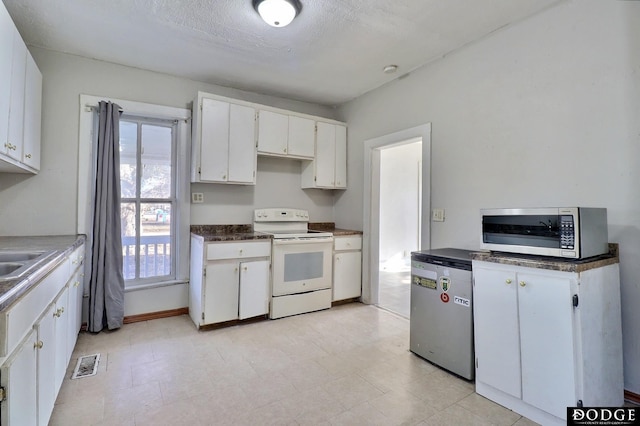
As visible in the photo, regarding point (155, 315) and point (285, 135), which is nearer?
point (155, 315)

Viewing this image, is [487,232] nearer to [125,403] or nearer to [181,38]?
[125,403]

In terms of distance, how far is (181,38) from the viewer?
2.58m

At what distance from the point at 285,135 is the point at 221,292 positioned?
189 centimetres

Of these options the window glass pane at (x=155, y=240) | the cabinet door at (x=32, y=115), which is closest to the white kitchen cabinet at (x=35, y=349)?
the cabinet door at (x=32, y=115)

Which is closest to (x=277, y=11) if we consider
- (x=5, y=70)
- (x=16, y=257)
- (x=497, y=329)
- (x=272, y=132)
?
(x=272, y=132)

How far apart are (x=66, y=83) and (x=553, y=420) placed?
4409 millimetres

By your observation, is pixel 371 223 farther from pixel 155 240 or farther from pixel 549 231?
pixel 155 240

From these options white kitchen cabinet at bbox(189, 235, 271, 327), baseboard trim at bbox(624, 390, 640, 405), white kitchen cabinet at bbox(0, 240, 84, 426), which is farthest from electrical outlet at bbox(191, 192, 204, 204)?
baseboard trim at bbox(624, 390, 640, 405)

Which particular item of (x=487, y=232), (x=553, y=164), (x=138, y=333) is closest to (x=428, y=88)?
(x=553, y=164)

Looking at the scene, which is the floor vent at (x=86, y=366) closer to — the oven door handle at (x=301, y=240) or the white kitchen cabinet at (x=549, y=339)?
the oven door handle at (x=301, y=240)

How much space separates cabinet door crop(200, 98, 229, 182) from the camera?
3.17 m

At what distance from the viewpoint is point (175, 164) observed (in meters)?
3.38

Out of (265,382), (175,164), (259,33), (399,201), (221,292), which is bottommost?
(265,382)

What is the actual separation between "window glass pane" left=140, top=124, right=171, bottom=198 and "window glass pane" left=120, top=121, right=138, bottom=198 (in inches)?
3.2
